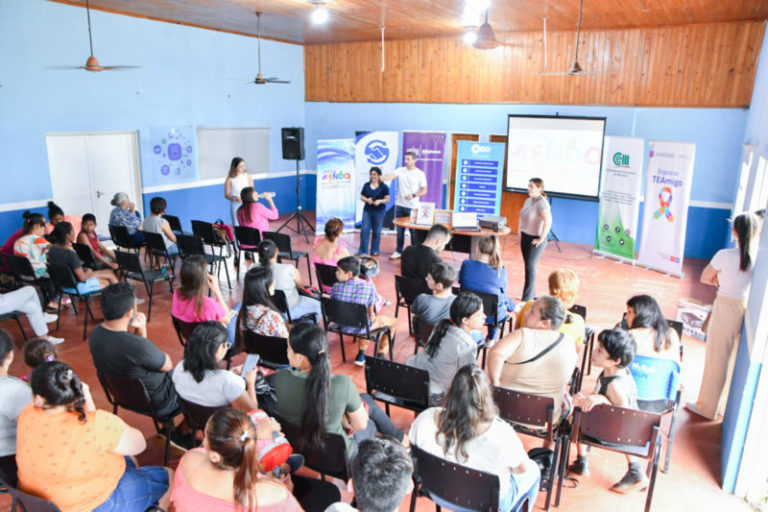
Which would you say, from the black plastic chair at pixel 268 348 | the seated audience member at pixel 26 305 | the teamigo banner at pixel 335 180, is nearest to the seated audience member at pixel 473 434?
the black plastic chair at pixel 268 348

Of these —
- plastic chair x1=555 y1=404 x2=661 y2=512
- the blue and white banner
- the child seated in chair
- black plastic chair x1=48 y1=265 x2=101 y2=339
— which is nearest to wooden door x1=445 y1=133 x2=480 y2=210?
the blue and white banner

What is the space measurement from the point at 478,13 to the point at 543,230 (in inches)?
147

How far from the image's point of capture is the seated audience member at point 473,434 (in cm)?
251

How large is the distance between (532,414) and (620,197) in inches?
269

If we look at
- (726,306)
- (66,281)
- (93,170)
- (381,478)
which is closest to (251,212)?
(66,281)

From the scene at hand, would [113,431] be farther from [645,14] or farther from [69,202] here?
[645,14]

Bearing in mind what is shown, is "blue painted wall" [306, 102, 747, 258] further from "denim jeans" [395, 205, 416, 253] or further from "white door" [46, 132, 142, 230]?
"white door" [46, 132, 142, 230]

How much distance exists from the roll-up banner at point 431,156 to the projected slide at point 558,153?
4.37ft

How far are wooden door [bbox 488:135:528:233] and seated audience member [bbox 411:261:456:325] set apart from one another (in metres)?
6.80

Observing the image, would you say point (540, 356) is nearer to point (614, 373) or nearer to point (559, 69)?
point (614, 373)

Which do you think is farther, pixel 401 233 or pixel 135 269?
pixel 401 233

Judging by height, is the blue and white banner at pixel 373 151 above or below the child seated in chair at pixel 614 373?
above

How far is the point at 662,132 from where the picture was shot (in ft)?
30.7

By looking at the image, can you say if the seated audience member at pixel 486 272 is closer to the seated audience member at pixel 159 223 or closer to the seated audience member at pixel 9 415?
the seated audience member at pixel 9 415
